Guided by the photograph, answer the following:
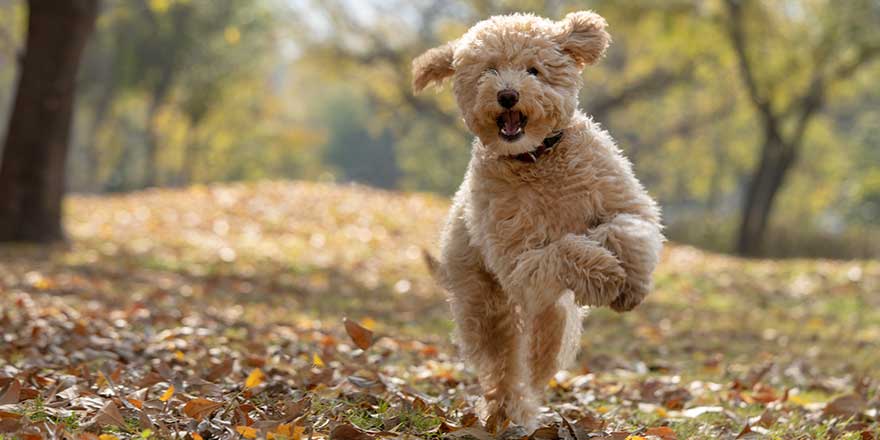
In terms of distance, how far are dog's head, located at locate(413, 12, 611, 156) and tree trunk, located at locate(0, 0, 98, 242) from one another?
30.2 feet

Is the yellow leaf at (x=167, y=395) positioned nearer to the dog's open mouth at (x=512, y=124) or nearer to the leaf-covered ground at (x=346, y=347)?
the leaf-covered ground at (x=346, y=347)

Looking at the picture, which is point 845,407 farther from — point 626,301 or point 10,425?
point 10,425

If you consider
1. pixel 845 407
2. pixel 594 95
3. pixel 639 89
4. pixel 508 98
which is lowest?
pixel 845 407

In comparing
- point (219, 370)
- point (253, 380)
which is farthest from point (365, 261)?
point (253, 380)

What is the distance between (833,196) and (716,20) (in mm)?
25268

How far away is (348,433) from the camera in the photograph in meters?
3.78

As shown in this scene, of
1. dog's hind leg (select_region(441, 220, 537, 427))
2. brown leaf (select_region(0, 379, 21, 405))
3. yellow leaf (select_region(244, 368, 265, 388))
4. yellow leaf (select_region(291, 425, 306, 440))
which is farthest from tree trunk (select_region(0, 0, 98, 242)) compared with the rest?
yellow leaf (select_region(291, 425, 306, 440))

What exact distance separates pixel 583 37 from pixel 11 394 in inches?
111

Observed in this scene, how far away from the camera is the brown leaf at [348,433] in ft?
12.4

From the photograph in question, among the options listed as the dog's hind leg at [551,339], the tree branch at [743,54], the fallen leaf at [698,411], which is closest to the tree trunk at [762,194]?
the tree branch at [743,54]

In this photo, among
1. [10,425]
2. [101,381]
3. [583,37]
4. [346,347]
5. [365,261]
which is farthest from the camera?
[365,261]

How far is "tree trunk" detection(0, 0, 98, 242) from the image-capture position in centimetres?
1202

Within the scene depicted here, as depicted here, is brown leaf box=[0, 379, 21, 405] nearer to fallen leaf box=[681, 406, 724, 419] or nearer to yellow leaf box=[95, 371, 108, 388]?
yellow leaf box=[95, 371, 108, 388]

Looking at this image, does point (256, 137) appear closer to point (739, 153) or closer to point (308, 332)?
point (739, 153)
